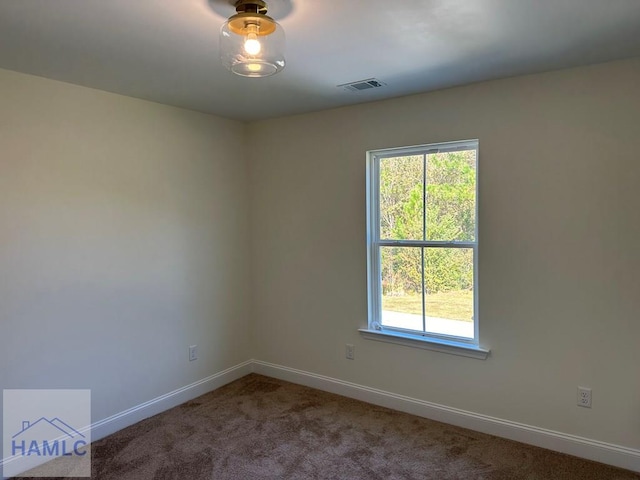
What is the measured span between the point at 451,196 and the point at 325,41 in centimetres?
145

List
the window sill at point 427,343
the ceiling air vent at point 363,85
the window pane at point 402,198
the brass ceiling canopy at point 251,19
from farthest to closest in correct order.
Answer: the window pane at point 402,198 < the window sill at point 427,343 < the ceiling air vent at point 363,85 < the brass ceiling canopy at point 251,19

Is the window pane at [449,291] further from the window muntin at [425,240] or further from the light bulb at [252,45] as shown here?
the light bulb at [252,45]

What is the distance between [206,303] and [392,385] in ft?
5.49

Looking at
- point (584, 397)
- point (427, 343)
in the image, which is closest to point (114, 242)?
point (427, 343)

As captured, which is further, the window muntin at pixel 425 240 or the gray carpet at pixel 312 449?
the window muntin at pixel 425 240

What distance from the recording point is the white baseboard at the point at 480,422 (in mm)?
2428

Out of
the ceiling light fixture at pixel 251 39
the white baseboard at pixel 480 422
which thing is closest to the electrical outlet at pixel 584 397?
the white baseboard at pixel 480 422

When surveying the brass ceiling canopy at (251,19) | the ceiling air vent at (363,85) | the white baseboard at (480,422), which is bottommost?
the white baseboard at (480,422)

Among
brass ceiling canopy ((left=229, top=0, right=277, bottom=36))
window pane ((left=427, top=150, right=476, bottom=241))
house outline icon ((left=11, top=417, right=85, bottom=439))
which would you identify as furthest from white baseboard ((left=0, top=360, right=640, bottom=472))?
brass ceiling canopy ((left=229, top=0, right=277, bottom=36))

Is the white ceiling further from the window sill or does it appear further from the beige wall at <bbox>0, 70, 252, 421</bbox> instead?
the window sill

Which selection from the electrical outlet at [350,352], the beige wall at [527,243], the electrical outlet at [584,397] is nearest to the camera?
the beige wall at [527,243]

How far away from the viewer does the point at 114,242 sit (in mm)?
2914

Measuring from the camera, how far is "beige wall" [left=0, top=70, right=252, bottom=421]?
2.46 metres

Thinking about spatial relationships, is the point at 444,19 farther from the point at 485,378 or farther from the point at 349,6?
the point at 485,378
